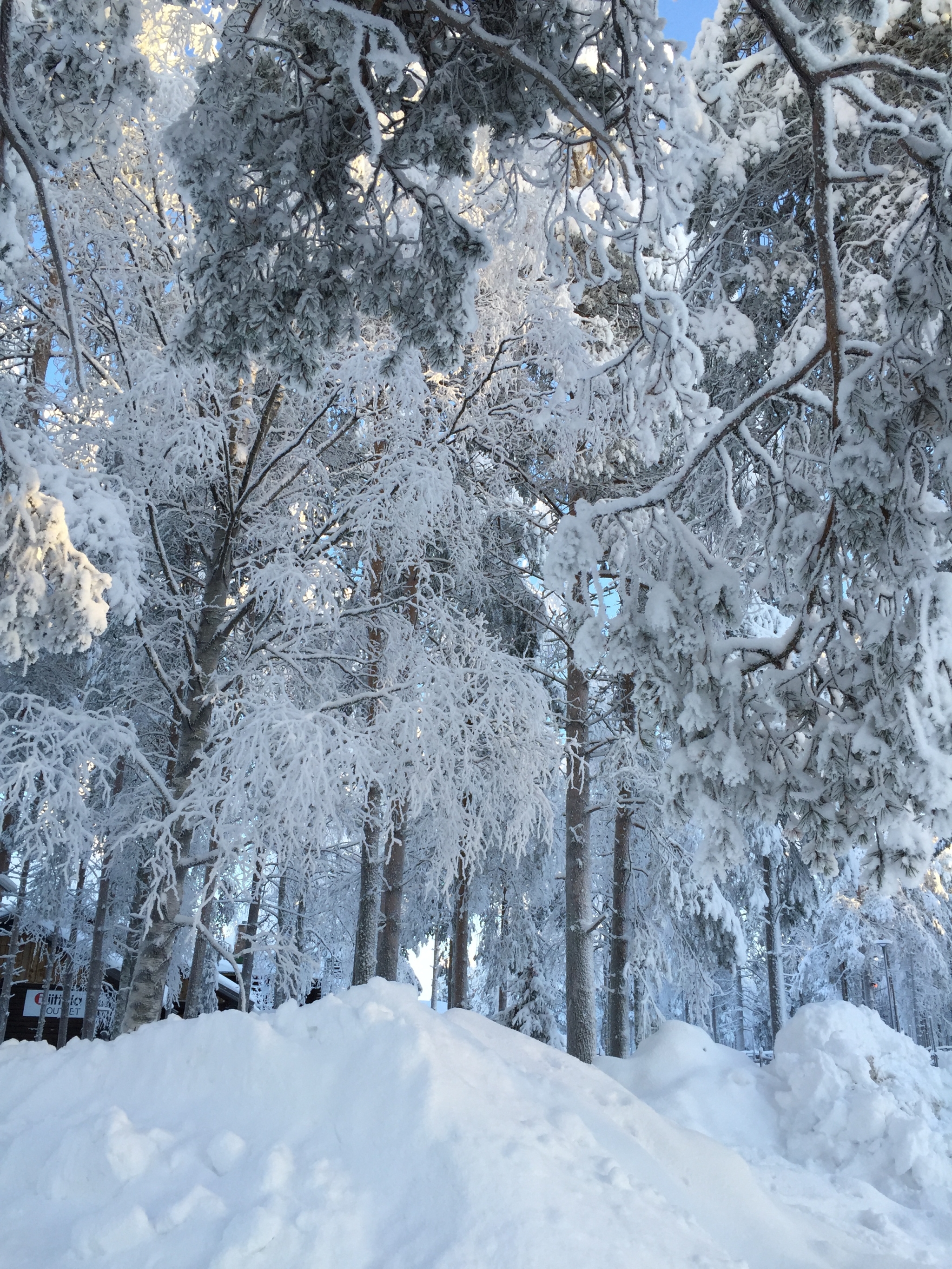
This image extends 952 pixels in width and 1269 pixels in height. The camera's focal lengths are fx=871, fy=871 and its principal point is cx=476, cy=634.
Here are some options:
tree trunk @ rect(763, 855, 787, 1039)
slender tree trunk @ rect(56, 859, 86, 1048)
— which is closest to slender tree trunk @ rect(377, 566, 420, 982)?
slender tree trunk @ rect(56, 859, 86, 1048)

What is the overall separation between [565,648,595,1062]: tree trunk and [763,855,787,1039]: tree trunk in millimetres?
8025

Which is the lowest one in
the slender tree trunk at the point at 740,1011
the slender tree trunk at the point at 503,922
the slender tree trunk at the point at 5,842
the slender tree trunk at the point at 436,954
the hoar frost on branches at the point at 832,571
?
the slender tree trunk at the point at 740,1011

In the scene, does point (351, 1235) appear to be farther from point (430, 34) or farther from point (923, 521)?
point (430, 34)

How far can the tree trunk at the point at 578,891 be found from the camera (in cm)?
1015

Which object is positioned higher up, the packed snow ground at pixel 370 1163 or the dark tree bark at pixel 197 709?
the dark tree bark at pixel 197 709

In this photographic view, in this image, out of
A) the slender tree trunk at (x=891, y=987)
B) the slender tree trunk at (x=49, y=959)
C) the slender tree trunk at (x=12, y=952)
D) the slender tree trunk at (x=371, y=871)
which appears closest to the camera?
the slender tree trunk at (x=371, y=871)

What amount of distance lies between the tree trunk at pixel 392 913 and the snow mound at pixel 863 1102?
4.36 metres

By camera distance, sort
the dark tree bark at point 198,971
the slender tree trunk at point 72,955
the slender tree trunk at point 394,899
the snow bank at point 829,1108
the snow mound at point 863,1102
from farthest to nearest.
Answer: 1. the slender tree trunk at point 72,955
2. the dark tree bark at point 198,971
3. the slender tree trunk at point 394,899
4. the snow mound at point 863,1102
5. the snow bank at point 829,1108

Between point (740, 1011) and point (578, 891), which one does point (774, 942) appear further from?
point (740, 1011)

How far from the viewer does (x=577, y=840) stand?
10.9m

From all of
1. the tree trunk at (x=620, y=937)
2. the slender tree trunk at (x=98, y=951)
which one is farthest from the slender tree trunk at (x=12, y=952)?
the tree trunk at (x=620, y=937)

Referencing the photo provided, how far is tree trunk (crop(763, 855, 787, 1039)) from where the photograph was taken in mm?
16891

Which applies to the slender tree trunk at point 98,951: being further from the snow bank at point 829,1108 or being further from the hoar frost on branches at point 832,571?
the hoar frost on branches at point 832,571

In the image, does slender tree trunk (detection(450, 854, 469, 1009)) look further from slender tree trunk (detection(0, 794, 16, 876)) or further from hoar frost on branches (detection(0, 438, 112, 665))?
hoar frost on branches (detection(0, 438, 112, 665))
